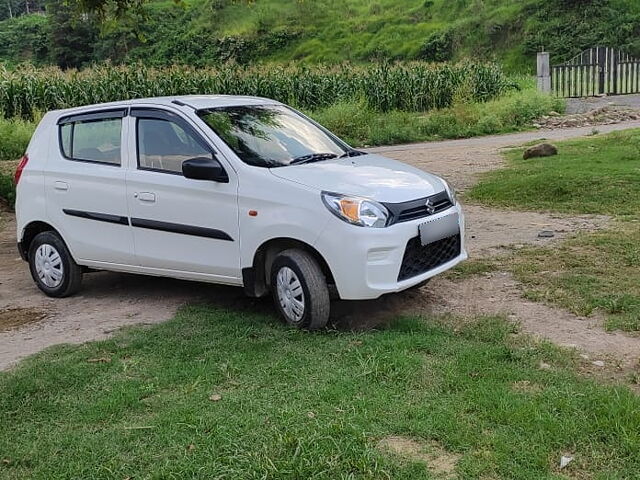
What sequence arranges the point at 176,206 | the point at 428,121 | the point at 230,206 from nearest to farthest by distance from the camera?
the point at 230,206, the point at 176,206, the point at 428,121

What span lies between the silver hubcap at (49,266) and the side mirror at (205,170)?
2.01m

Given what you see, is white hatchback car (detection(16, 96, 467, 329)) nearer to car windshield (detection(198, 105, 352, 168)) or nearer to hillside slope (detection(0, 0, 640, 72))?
car windshield (detection(198, 105, 352, 168))

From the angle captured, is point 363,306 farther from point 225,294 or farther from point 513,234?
point 513,234

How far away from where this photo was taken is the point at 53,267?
23.2 feet

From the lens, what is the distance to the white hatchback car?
210 inches

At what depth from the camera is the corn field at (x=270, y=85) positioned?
2070cm

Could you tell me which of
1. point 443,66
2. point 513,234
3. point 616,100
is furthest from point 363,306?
point 616,100

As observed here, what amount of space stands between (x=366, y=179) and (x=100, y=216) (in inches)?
99.1

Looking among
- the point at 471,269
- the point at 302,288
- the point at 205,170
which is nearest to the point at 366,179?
the point at 302,288

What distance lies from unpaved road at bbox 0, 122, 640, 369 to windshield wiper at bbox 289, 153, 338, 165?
1.26 metres

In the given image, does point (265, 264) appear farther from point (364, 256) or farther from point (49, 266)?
point (49, 266)

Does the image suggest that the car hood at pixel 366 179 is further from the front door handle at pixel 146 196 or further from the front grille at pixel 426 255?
the front door handle at pixel 146 196

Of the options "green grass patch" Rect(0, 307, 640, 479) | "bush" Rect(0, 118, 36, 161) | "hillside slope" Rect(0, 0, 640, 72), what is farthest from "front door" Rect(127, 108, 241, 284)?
"hillside slope" Rect(0, 0, 640, 72)

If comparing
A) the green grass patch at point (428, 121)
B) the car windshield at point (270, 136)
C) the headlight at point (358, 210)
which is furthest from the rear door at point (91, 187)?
the green grass patch at point (428, 121)
